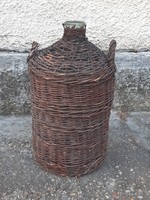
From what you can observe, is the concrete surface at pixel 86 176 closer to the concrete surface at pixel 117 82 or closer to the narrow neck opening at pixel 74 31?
the concrete surface at pixel 117 82

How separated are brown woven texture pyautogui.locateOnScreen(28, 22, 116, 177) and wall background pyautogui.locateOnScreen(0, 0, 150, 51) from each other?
72 centimetres

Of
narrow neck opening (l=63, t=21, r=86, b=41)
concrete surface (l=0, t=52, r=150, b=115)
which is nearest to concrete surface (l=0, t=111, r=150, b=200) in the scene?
concrete surface (l=0, t=52, r=150, b=115)

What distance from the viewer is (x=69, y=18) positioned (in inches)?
120

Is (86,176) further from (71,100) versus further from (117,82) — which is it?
(117,82)

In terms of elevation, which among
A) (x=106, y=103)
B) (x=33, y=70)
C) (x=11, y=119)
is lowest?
(x=11, y=119)

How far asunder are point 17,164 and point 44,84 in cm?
70

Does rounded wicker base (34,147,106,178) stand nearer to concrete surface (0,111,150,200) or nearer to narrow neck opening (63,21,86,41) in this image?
concrete surface (0,111,150,200)

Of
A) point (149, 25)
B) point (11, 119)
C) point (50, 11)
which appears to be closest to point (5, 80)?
point (11, 119)

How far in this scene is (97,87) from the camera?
224 cm

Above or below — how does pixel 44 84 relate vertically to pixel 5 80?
above

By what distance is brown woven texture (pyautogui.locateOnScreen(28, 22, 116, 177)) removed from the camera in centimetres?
220

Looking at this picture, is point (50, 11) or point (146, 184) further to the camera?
point (50, 11)

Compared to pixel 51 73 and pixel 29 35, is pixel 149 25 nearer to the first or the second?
pixel 29 35

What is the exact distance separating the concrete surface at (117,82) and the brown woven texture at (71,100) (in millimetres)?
733
